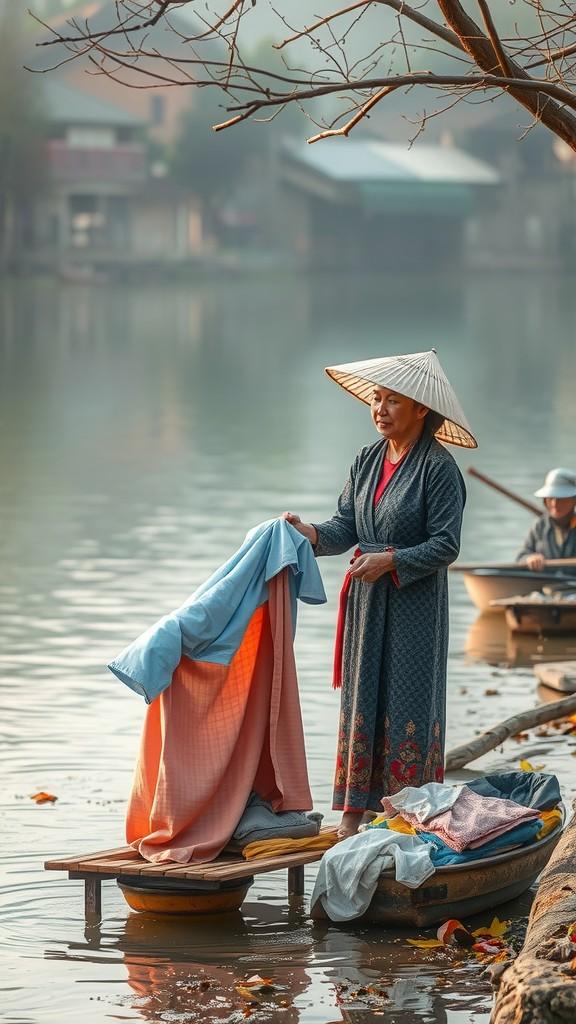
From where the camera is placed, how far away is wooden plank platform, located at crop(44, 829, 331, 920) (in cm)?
597

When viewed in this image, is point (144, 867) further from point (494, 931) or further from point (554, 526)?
point (554, 526)

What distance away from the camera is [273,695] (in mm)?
6375

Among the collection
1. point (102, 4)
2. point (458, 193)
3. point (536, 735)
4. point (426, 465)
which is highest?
point (102, 4)

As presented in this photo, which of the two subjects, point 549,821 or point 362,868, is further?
point 549,821

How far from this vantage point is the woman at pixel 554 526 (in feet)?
38.0

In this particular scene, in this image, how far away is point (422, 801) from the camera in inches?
246

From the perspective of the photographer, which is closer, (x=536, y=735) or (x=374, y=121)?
(x=536, y=735)

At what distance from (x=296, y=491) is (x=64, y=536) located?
3.54 m

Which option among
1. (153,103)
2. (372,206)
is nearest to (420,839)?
(372,206)

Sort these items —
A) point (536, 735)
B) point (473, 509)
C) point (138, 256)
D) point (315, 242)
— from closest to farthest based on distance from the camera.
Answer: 1. point (536, 735)
2. point (473, 509)
3. point (138, 256)
4. point (315, 242)

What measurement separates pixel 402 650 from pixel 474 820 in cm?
67

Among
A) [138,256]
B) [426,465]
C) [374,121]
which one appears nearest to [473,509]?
[426,465]

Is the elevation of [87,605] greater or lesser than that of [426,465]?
lesser

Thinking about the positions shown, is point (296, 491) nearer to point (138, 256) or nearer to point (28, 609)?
point (28, 609)
